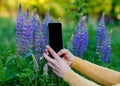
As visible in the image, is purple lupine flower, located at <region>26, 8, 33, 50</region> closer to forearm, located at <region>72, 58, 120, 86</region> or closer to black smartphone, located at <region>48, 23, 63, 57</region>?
forearm, located at <region>72, 58, 120, 86</region>

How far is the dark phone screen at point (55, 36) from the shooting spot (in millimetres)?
3721

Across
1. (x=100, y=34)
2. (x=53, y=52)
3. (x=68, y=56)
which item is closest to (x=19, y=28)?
(x=100, y=34)

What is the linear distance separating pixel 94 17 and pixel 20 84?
1325cm

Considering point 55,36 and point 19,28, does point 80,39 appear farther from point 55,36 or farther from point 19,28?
point 55,36

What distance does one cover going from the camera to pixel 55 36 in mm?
3746

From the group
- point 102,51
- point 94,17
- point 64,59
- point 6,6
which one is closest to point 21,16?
point 102,51

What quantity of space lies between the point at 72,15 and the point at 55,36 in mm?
2778

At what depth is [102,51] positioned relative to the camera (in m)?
5.33

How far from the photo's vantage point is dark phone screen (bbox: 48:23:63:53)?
12.2 feet

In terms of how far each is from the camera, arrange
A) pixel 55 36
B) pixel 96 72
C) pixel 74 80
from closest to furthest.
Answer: pixel 74 80 < pixel 55 36 < pixel 96 72

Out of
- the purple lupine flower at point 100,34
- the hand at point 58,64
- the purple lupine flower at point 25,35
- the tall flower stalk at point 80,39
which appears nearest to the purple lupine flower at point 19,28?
the purple lupine flower at point 25,35

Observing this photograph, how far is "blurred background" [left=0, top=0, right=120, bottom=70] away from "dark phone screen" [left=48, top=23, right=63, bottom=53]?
50.6 inches

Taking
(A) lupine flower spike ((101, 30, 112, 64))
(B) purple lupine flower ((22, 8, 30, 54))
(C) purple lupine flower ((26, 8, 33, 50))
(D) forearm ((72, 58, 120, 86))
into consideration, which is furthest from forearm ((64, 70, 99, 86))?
(A) lupine flower spike ((101, 30, 112, 64))

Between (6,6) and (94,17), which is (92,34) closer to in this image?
(94,17)
